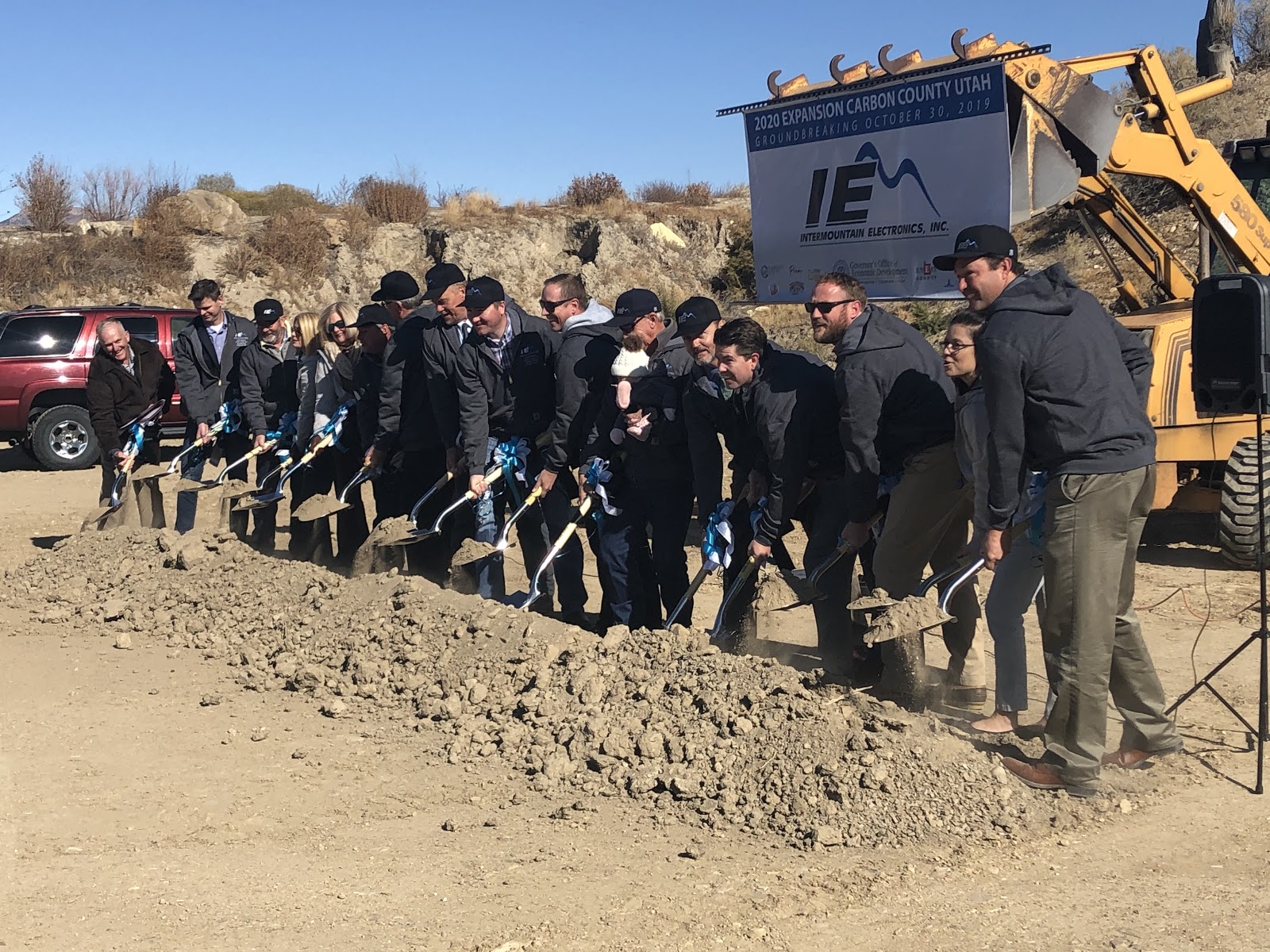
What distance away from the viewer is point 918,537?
6156 mm

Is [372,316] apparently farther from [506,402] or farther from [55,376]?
[55,376]

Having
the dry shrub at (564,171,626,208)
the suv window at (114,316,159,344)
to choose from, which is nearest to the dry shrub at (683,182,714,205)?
the dry shrub at (564,171,626,208)

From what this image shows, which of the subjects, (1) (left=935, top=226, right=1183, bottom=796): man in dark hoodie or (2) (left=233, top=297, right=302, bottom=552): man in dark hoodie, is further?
(2) (left=233, top=297, right=302, bottom=552): man in dark hoodie

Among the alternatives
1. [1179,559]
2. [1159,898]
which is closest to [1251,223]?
[1179,559]

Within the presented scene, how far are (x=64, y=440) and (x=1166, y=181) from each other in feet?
43.5

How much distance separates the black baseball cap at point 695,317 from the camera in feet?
21.3

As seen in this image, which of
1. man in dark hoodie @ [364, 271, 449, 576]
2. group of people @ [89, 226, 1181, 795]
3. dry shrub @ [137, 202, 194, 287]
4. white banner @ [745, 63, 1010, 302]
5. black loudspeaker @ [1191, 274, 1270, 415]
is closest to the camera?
group of people @ [89, 226, 1181, 795]

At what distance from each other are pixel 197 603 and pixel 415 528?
1.47m

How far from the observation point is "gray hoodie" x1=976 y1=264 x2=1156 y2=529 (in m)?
4.88

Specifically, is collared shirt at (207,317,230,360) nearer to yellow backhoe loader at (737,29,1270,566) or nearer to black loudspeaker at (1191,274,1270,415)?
yellow backhoe loader at (737,29,1270,566)

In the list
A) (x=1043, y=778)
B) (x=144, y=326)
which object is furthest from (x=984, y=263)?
(x=144, y=326)

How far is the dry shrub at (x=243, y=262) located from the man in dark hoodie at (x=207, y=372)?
18.5 meters

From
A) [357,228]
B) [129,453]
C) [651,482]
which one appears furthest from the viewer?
[357,228]

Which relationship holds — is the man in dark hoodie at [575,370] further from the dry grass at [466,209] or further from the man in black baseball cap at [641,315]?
the dry grass at [466,209]
